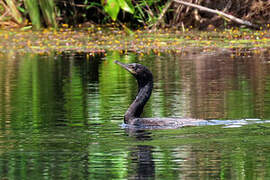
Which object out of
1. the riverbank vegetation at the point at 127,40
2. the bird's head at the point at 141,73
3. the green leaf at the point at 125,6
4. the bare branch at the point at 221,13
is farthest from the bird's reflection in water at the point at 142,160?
the green leaf at the point at 125,6

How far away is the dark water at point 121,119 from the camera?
26.0 ft

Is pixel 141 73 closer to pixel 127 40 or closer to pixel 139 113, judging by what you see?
pixel 139 113

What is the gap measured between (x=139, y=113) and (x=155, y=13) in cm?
1852

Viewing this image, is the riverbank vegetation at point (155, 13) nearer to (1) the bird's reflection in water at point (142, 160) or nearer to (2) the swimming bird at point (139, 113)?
(2) the swimming bird at point (139, 113)

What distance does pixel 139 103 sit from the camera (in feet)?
36.1

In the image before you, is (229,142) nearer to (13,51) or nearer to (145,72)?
(145,72)

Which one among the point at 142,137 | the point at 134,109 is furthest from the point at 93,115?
the point at 142,137

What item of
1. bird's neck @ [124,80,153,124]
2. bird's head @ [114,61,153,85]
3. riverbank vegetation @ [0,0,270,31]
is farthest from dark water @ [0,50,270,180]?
riverbank vegetation @ [0,0,270,31]

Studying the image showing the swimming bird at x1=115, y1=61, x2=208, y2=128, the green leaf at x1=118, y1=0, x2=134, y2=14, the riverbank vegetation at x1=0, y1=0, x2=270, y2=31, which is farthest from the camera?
the riverbank vegetation at x1=0, y1=0, x2=270, y2=31

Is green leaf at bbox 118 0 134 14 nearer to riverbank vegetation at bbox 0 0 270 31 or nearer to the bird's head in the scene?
riverbank vegetation at bbox 0 0 270 31

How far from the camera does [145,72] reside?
11.0 meters

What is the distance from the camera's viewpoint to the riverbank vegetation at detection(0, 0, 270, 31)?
28.1m

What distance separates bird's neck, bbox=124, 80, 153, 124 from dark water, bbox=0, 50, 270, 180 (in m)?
0.25

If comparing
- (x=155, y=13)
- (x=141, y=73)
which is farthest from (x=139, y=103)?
(x=155, y=13)
